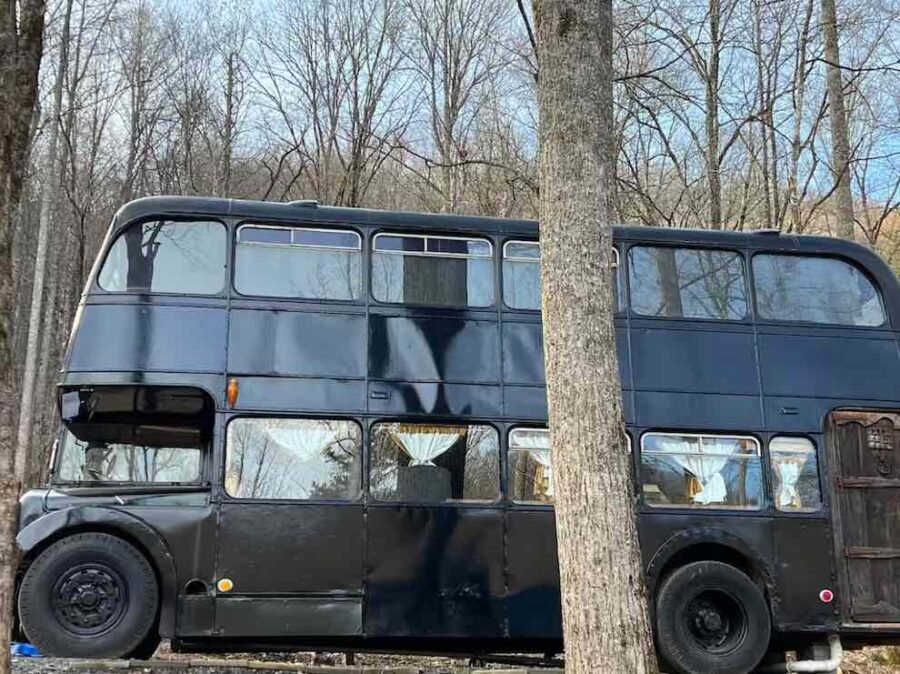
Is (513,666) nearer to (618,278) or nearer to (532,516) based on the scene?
(532,516)

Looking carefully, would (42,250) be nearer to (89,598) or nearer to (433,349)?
(89,598)

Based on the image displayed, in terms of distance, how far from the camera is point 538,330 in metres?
7.84

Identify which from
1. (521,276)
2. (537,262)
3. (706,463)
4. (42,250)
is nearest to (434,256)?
(521,276)

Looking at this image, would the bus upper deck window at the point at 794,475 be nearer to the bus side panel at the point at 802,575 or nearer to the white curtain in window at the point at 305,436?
the bus side panel at the point at 802,575

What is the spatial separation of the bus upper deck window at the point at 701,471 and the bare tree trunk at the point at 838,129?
620cm

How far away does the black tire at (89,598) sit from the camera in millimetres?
6855

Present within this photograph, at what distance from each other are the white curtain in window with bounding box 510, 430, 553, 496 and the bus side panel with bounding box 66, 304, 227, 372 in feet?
8.42

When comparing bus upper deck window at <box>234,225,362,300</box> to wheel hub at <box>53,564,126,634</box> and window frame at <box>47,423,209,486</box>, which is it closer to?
window frame at <box>47,423,209,486</box>

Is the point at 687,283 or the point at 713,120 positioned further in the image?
the point at 713,120

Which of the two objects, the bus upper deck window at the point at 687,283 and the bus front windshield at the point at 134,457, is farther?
the bus upper deck window at the point at 687,283

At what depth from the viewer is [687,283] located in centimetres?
824

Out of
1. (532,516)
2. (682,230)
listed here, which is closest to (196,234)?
(532,516)

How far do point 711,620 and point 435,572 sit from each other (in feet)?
8.00

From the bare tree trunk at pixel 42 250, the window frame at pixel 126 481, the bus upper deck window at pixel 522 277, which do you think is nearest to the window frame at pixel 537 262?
the bus upper deck window at pixel 522 277
